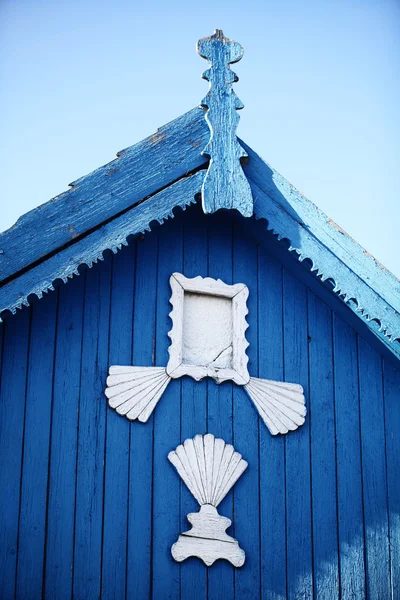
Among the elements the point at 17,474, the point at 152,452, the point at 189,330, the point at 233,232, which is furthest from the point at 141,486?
the point at 233,232

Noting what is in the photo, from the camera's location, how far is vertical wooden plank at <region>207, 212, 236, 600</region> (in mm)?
4348

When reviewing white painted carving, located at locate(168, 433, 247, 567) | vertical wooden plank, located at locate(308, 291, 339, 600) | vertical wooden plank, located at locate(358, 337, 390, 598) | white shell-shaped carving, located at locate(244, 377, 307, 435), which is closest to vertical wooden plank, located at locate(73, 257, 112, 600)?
white painted carving, located at locate(168, 433, 247, 567)

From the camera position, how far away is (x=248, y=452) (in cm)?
462

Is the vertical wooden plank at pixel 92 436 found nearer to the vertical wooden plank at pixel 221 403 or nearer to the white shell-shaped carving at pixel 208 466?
the white shell-shaped carving at pixel 208 466

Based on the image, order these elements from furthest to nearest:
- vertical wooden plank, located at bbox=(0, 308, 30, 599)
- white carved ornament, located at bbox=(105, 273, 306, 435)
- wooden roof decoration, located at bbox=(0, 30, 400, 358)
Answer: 1. white carved ornament, located at bbox=(105, 273, 306, 435)
2. wooden roof decoration, located at bbox=(0, 30, 400, 358)
3. vertical wooden plank, located at bbox=(0, 308, 30, 599)

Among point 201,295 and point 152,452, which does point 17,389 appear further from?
point 201,295

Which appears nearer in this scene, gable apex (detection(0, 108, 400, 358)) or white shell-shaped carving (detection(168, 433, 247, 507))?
gable apex (detection(0, 108, 400, 358))

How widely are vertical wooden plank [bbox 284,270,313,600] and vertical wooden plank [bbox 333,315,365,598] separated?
0.20m

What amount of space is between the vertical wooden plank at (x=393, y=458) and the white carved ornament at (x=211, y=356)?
0.59m

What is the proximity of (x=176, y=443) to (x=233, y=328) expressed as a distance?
0.78 meters

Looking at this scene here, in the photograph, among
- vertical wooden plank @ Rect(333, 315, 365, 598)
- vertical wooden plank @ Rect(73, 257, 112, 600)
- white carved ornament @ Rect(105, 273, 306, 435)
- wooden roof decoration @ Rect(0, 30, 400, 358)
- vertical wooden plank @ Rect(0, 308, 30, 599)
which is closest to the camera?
vertical wooden plank @ Rect(0, 308, 30, 599)

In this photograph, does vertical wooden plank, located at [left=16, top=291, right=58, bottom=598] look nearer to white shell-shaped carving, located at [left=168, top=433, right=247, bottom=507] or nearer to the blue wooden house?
the blue wooden house

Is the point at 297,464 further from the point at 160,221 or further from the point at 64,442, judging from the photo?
the point at 160,221

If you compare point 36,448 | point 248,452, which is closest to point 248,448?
point 248,452
